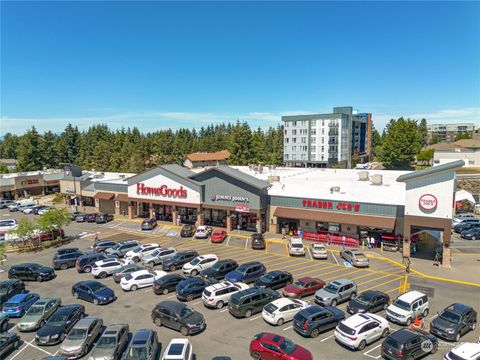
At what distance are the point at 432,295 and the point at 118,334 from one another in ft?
82.4

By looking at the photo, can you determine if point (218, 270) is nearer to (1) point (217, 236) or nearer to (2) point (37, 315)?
(1) point (217, 236)

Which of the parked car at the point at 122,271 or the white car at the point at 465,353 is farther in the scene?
the parked car at the point at 122,271

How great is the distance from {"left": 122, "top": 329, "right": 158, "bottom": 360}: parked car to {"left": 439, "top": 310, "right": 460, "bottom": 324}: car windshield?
62.5 feet

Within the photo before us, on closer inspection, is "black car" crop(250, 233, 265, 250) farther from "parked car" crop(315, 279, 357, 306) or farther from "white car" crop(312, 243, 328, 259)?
"parked car" crop(315, 279, 357, 306)

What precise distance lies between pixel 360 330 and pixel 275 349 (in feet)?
19.2

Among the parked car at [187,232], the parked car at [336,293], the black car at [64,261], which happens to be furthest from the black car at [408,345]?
the parked car at [187,232]

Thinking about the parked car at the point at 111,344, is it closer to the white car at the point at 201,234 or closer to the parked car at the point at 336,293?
the parked car at the point at 336,293

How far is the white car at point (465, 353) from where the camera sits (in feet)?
63.1

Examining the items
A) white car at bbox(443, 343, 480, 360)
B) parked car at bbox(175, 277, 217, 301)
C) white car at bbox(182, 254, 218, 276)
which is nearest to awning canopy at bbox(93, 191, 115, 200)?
white car at bbox(182, 254, 218, 276)

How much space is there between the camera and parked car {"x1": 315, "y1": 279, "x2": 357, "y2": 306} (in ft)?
90.8

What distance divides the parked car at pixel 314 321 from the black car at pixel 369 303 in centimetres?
214

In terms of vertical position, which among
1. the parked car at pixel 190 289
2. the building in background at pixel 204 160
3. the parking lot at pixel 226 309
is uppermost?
the building in background at pixel 204 160

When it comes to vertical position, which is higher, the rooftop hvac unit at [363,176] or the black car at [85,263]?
the rooftop hvac unit at [363,176]

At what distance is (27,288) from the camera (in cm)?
3269
